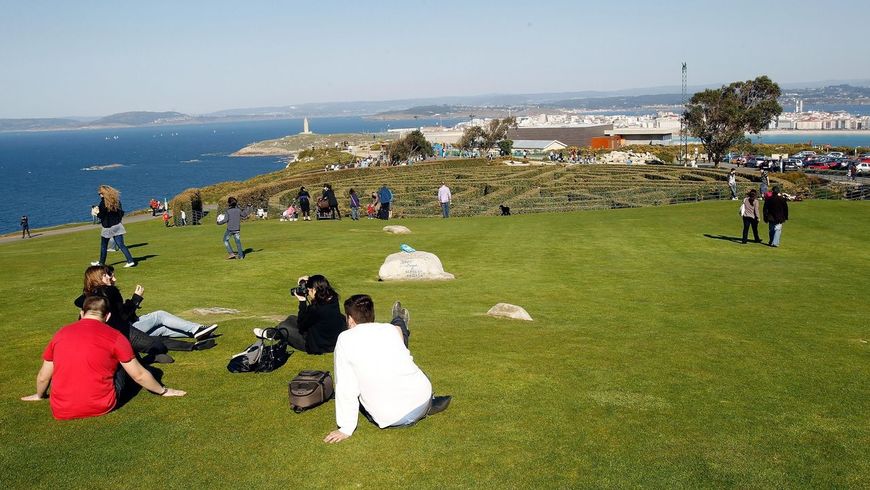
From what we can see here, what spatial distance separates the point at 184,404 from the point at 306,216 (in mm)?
33336

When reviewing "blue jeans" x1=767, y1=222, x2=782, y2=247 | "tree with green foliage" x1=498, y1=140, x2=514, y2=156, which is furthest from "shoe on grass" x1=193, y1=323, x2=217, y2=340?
"tree with green foliage" x1=498, y1=140, x2=514, y2=156

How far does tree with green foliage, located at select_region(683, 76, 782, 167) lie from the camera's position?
85188mm

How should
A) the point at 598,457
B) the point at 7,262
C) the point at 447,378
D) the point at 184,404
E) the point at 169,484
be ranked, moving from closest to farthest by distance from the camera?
1. the point at 169,484
2. the point at 598,457
3. the point at 184,404
4. the point at 447,378
5. the point at 7,262

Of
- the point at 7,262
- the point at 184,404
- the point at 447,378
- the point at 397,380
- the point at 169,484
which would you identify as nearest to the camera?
the point at 169,484

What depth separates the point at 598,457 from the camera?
8047 mm

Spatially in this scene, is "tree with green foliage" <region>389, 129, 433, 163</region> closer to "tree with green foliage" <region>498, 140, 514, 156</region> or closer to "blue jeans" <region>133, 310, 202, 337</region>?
"tree with green foliage" <region>498, 140, 514, 156</region>

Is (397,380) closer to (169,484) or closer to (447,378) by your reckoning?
(447,378)

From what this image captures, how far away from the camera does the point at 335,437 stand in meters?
8.45

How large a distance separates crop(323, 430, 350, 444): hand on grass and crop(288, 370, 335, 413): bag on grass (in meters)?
0.89

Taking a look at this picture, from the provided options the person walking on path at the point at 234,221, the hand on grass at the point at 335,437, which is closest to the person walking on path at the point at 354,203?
the person walking on path at the point at 234,221

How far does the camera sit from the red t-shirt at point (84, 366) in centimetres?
894

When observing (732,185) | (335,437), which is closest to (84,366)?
(335,437)

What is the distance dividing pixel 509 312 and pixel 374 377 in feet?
24.8

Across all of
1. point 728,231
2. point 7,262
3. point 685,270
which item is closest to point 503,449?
point 685,270
